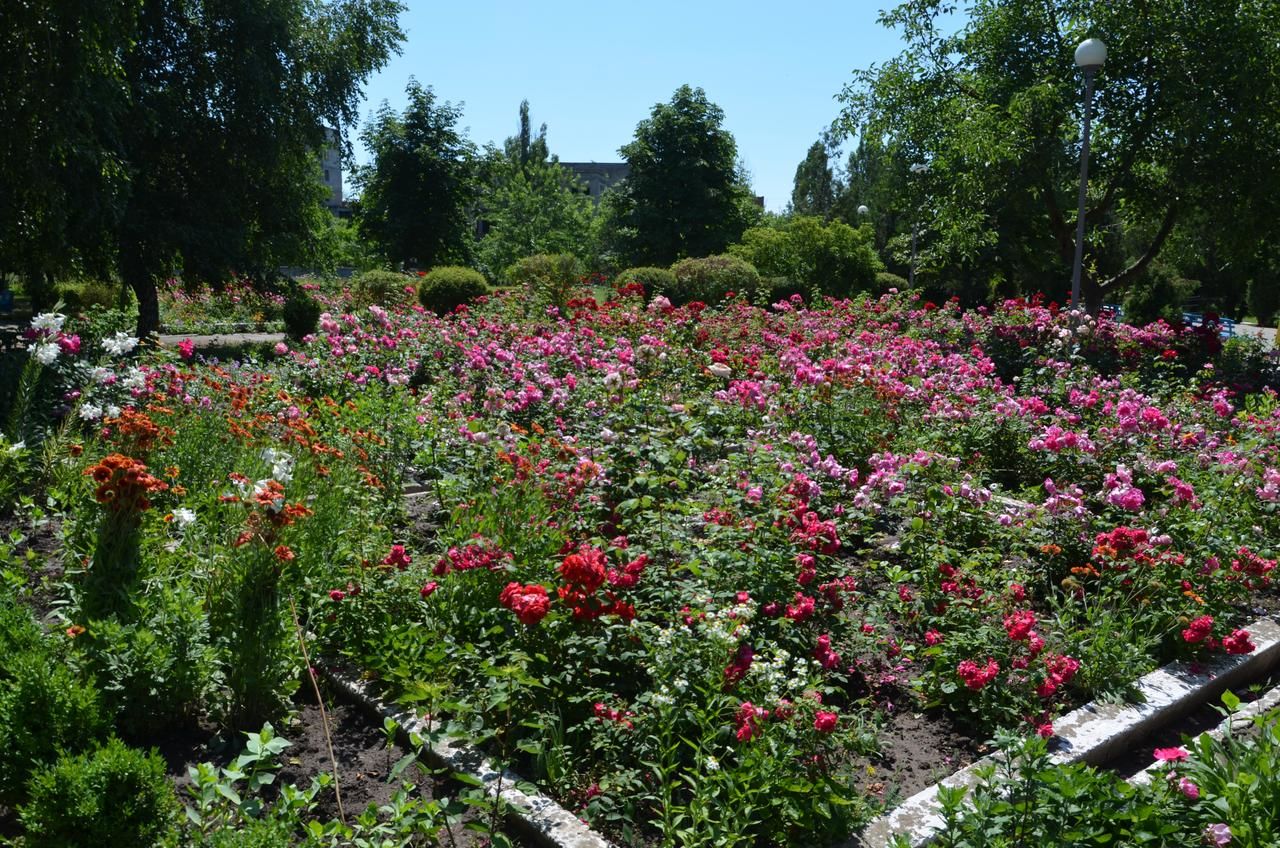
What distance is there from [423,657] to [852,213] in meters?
42.5

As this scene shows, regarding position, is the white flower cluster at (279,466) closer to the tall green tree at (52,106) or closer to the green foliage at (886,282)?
the tall green tree at (52,106)

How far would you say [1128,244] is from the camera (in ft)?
115

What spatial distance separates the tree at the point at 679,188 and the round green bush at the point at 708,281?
37.7 ft

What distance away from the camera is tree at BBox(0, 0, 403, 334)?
10930mm

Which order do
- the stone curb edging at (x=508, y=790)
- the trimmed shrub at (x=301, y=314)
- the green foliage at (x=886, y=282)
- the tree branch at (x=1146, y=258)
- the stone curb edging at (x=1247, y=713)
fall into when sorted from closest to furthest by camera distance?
the stone curb edging at (x=508, y=790), the stone curb edging at (x=1247, y=713), the tree branch at (x=1146, y=258), the trimmed shrub at (x=301, y=314), the green foliage at (x=886, y=282)

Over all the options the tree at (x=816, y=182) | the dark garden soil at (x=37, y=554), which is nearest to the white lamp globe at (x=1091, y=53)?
the dark garden soil at (x=37, y=554)

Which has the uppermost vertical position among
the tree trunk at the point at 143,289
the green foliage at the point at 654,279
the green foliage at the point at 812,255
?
the green foliage at the point at 812,255

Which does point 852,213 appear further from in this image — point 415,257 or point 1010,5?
point 1010,5

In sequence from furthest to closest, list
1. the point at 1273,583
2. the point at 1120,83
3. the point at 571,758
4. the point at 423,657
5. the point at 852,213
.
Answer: the point at 852,213 → the point at 1120,83 → the point at 1273,583 → the point at 423,657 → the point at 571,758

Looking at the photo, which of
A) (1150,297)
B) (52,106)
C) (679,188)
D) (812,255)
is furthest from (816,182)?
(52,106)

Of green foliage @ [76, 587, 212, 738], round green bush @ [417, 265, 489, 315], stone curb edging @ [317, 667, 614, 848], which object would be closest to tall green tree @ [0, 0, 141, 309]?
green foliage @ [76, 587, 212, 738]

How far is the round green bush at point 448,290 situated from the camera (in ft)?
56.6

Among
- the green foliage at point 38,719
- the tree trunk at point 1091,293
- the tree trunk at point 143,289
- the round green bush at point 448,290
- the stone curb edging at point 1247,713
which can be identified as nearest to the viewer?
the green foliage at point 38,719

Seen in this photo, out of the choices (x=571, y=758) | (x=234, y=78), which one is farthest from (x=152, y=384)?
(x=234, y=78)
